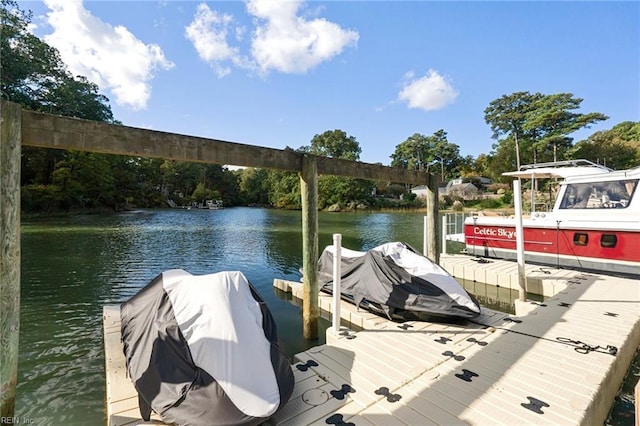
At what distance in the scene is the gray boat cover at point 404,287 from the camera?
12.6 ft

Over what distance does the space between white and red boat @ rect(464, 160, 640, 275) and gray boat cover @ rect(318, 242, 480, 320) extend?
4.64 meters

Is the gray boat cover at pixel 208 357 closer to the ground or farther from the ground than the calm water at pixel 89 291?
farther from the ground

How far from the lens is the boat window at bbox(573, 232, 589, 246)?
21.4ft

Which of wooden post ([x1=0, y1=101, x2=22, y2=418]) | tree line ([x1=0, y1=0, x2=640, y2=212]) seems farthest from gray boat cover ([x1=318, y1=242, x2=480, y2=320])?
tree line ([x1=0, y1=0, x2=640, y2=212])

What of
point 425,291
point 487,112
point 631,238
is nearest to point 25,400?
point 425,291

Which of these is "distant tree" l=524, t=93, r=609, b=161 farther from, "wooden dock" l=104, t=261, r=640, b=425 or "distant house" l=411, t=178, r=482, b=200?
"wooden dock" l=104, t=261, r=640, b=425

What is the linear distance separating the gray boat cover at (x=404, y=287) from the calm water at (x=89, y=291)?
3.34 ft

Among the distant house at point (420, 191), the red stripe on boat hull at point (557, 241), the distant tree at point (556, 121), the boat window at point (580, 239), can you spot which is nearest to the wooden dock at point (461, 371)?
the red stripe on boat hull at point (557, 241)

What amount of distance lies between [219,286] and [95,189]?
3749 cm

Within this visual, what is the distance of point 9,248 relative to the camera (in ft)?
6.98

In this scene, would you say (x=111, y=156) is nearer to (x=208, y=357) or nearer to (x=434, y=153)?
(x=208, y=357)

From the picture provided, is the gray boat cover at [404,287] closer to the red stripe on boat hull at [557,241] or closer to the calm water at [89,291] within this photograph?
the calm water at [89,291]

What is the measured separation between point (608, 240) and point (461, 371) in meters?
6.11

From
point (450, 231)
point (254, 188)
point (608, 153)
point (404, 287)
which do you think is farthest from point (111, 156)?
point (608, 153)
